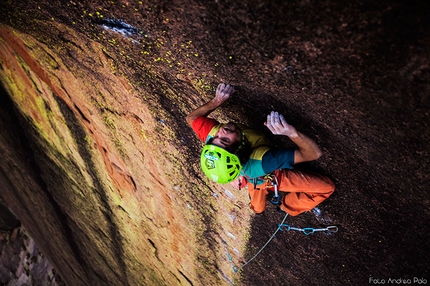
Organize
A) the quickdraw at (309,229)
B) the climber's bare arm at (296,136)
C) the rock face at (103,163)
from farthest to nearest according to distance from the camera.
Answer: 1. the rock face at (103,163)
2. the quickdraw at (309,229)
3. the climber's bare arm at (296,136)

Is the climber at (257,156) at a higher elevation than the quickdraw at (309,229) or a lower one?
higher

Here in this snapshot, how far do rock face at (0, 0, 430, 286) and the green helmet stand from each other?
19.1 inches

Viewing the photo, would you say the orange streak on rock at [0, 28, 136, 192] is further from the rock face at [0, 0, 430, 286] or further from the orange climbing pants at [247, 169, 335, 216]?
the orange climbing pants at [247, 169, 335, 216]

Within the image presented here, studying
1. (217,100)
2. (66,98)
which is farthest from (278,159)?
(66,98)

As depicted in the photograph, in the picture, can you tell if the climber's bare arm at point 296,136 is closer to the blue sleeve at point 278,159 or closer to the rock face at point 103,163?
the blue sleeve at point 278,159

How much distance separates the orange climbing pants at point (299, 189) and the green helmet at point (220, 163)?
464mm

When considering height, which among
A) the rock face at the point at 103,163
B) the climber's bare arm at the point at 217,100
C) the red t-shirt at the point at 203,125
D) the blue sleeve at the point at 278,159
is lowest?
the rock face at the point at 103,163

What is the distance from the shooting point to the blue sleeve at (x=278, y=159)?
7.55 feet

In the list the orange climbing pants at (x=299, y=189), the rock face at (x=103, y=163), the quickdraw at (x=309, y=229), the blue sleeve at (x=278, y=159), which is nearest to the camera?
the blue sleeve at (x=278, y=159)

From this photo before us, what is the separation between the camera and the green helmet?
2.32 metres

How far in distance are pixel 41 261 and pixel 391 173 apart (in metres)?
13.0

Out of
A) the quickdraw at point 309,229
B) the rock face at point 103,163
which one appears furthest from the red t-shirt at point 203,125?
the quickdraw at point 309,229

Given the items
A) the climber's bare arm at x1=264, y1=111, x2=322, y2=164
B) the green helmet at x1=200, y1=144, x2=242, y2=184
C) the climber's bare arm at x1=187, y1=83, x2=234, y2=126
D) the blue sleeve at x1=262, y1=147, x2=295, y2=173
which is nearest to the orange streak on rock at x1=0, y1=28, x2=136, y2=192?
the climber's bare arm at x1=187, y1=83, x2=234, y2=126

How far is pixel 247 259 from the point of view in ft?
13.0
